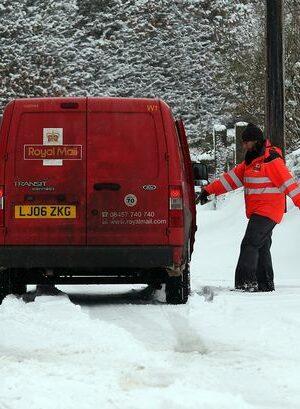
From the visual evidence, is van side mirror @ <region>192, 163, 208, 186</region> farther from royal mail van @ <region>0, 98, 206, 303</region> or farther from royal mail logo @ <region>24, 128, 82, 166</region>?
royal mail logo @ <region>24, 128, 82, 166</region>

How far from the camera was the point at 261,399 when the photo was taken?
4.77 metres

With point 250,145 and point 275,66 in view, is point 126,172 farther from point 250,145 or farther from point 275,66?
point 275,66

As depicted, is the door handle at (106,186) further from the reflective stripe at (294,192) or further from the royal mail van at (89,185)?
the reflective stripe at (294,192)

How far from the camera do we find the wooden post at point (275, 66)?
12508 mm

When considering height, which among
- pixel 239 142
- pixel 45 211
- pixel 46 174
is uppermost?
pixel 239 142

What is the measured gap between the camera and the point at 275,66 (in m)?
12.5

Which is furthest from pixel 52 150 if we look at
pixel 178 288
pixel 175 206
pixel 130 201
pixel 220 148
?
pixel 220 148

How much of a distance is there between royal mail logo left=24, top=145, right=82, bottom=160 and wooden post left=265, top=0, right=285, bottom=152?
16.5 ft

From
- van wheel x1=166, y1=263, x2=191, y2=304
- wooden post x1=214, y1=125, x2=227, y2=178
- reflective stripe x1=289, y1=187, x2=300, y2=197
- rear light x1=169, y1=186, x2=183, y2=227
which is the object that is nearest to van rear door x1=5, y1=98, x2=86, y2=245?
rear light x1=169, y1=186, x2=183, y2=227

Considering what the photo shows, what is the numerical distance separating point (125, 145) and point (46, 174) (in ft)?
2.36

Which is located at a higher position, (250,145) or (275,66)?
(275,66)

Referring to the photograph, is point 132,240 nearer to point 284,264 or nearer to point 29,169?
point 29,169

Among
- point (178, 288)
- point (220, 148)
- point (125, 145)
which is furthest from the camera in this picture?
point (220, 148)

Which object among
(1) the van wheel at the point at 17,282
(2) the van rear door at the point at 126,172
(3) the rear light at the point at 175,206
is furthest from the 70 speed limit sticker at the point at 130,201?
(1) the van wheel at the point at 17,282
